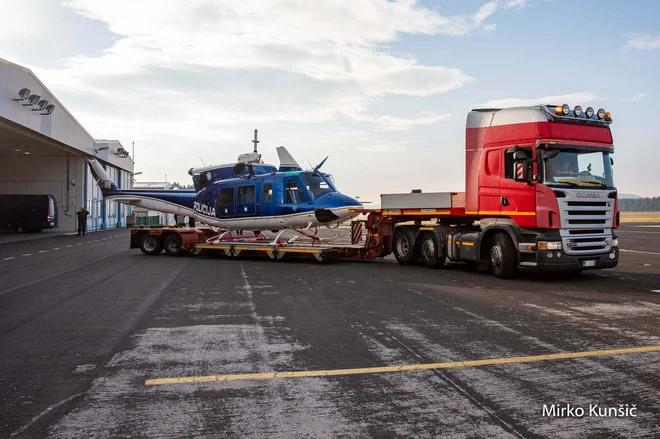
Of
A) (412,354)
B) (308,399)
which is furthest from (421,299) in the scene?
(308,399)

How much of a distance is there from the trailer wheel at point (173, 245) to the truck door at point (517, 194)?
41.7 feet

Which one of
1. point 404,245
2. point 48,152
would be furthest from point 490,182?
point 48,152

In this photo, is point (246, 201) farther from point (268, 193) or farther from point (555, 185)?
point (555, 185)

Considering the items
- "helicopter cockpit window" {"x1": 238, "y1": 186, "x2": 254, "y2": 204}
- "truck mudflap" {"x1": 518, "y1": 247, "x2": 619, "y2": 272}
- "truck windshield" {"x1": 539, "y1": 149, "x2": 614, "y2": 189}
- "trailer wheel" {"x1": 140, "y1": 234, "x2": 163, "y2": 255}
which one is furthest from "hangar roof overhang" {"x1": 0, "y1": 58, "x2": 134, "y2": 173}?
"truck mudflap" {"x1": 518, "y1": 247, "x2": 619, "y2": 272}

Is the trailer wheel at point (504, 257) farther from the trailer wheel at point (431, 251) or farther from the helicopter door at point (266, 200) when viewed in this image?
the helicopter door at point (266, 200)

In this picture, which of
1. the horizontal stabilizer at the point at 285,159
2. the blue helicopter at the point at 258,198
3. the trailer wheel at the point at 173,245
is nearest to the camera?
the blue helicopter at the point at 258,198

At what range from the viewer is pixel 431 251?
15891 millimetres

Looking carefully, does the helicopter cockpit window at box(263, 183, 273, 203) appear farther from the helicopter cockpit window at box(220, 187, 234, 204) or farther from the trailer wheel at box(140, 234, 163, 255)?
the trailer wheel at box(140, 234, 163, 255)

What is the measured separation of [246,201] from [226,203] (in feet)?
3.50

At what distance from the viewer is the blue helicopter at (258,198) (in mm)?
17672

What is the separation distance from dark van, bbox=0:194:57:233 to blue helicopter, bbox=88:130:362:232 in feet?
81.6

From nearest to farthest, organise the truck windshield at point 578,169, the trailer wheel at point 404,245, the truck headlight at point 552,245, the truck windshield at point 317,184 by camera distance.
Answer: the truck headlight at point 552,245
the truck windshield at point 578,169
the trailer wheel at point 404,245
the truck windshield at point 317,184

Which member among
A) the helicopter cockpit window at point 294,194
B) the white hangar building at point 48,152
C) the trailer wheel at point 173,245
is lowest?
the trailer wheel at point 173,245

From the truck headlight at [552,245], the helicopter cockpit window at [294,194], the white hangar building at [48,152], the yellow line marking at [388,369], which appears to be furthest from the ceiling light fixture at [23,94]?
the yellow line marking at [388,369]
